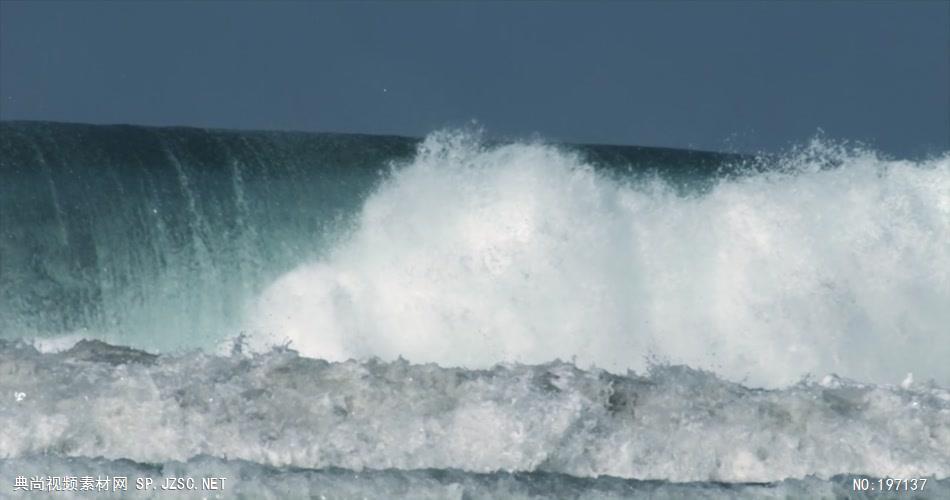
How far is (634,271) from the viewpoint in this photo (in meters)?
11.3

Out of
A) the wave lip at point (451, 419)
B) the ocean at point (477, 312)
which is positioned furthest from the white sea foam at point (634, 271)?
the wave lip at point (451, 419)

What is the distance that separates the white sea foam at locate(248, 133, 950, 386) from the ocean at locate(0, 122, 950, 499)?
0.08 ft

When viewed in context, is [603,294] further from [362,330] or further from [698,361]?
[362,330]

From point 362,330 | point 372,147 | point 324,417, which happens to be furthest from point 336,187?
point 324,417

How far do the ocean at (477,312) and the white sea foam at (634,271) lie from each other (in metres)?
0.02

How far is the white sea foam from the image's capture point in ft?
34.9

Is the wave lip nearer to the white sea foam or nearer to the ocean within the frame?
the ocean

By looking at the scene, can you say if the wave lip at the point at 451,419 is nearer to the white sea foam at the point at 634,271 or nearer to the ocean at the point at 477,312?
the ocean at the point at 477,312

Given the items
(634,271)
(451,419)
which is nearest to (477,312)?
(634,271)

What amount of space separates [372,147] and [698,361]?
362cm

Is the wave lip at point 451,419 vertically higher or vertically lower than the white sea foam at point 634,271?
lower

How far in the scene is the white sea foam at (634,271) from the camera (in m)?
10.6

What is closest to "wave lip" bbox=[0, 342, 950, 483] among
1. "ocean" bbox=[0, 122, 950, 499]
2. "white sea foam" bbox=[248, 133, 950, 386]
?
"ocean" bbox=[0, 122, 950, 499]

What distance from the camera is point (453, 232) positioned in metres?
11.5
